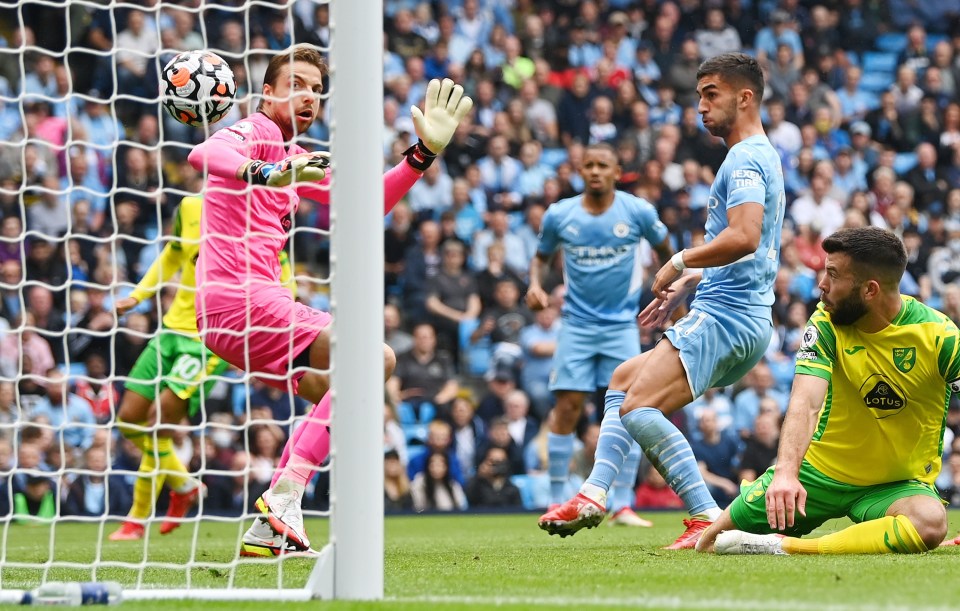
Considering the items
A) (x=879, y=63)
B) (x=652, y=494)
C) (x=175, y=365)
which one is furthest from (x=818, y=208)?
(x=175, y=365)

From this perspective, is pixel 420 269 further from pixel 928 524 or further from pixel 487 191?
pixel 928 524

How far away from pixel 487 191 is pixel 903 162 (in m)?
5.39

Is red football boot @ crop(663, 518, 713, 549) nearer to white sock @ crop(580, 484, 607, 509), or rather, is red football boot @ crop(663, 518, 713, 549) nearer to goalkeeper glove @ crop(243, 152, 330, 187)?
white sock @ crop(580, 484, 607, 509)

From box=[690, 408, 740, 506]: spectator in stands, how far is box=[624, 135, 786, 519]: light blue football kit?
5447mm

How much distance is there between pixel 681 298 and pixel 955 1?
13.4 m

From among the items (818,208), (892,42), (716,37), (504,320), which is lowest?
(504,320)

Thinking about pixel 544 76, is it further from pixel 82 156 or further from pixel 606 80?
pixel 82 156

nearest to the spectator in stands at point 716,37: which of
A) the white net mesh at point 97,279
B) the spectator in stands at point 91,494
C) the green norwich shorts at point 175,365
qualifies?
the white net mesh at point 97,279

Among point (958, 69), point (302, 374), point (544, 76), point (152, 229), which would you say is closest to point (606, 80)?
point (544, 76)

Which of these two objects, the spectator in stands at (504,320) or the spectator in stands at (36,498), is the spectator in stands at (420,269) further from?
the spectator in stands at (36,498)

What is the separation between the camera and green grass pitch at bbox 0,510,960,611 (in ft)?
12.4

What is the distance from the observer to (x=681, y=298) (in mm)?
6266

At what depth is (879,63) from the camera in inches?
683

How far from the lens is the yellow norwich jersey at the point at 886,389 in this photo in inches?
204
